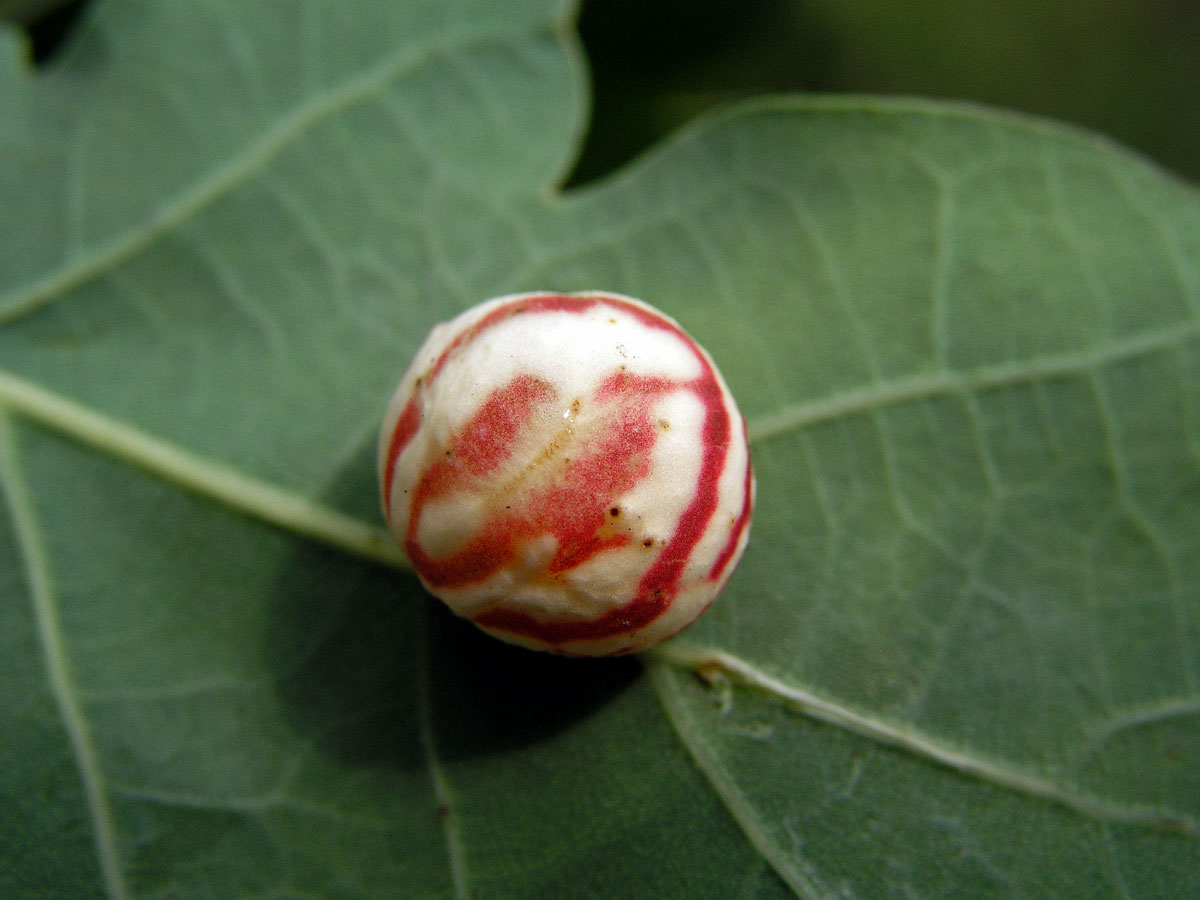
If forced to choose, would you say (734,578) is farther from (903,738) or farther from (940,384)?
(940,384)

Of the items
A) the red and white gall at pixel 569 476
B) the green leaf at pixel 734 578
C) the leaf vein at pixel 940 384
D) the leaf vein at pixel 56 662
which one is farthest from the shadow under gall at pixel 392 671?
the leaf vein at pixel 940 384

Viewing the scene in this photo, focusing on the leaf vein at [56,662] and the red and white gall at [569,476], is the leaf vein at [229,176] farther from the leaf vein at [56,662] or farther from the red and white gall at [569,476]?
the red and white gall at [569,476]

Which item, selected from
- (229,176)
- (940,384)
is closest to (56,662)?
(229,176)

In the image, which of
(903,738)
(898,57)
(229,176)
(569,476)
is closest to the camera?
(569,476)

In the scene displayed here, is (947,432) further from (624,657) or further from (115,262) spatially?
(115,262)

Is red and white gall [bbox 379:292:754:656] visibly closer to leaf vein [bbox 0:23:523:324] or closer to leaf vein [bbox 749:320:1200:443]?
leaf vein [bbox 749:320:1200:443]

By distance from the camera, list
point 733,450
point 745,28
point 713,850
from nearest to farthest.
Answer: point 733,450, point 713,850, point 745,28

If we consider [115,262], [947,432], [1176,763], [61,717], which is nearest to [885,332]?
[947,432]
